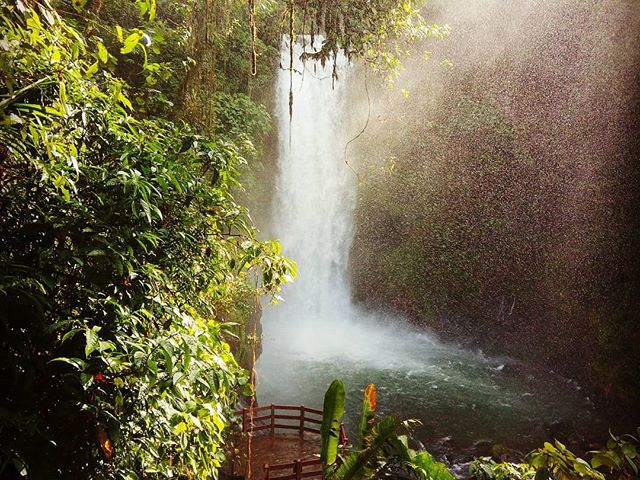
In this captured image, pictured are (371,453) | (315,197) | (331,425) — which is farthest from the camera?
(315,197)

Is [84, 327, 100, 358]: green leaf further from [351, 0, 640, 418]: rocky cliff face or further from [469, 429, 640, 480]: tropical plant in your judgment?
[351, 0, 640, 418]: rocky cliff face

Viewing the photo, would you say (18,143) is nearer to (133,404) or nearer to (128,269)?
(128,269)

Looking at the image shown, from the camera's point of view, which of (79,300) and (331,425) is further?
(331,425)

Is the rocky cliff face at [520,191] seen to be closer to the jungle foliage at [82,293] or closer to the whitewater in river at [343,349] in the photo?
the whitewater in river at [343,349]

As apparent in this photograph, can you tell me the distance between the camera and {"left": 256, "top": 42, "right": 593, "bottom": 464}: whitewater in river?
10.6m

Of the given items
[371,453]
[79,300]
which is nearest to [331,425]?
[371,453]

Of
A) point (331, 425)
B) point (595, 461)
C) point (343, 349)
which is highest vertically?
point (595, 461)

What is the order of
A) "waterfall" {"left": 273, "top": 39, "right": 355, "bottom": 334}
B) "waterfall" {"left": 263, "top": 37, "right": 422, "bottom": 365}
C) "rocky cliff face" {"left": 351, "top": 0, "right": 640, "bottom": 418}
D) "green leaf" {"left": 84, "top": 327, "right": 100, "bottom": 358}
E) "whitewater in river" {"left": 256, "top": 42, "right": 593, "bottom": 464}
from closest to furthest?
"green leaf" {"left": 84, "top": 327, "right": 100, "bottom": 358} < "whitewater in river" {"left": 256, "top": 42, "right": 593, "bottom": 464} < "rocky cliff face" {"left": 351, "top": 0, "right": 640, "bottom": 418} < "waterfall" {"left": 263, "top": 37, "right": 422, "bottom": 365} < "waterfall" {"left": 273, "top": 39, "right": 355, "bottom": 334}

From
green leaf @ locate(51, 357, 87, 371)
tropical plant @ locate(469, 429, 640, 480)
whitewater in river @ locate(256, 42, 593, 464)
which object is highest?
green leaf @ locate(51, 357, 87, 371)

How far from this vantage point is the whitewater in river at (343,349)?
10625 mm

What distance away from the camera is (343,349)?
15109 mm

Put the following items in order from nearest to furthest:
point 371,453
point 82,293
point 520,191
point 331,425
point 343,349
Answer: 1. point 82,293
2. point 371,453
3. point 331,425
4. point 343,349
5. point 520,191

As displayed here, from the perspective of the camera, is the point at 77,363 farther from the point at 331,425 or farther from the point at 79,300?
the point at 331,425

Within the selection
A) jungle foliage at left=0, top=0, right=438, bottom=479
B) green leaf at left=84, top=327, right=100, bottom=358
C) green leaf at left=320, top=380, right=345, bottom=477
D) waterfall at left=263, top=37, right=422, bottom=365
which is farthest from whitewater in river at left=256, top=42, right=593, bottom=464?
green leaf at left=84, top=327, right=100, bottom=358
